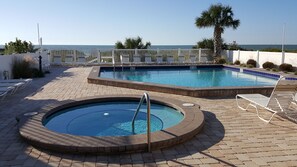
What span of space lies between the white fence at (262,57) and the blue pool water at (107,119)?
1100cm

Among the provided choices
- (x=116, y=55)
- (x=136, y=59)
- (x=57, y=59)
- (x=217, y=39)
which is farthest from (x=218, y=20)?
(x=57, y=59)

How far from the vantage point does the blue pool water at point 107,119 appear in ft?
16.2

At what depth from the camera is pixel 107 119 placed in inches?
222

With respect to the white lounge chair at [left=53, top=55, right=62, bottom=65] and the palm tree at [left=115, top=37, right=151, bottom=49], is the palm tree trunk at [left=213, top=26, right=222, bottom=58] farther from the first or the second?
Answer: the white lounge chair at [left=53, top=55, right=62, bottom=65]

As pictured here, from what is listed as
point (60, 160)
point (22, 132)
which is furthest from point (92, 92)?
point (60, 160)

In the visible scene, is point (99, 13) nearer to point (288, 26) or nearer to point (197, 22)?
point (197, 22)

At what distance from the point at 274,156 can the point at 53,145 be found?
3.09 meters

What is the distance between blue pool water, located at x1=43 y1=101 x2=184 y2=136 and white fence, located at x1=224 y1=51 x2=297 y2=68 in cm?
1100

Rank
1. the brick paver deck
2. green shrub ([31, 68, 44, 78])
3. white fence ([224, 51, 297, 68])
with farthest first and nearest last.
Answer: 1. white fence ([224, 51, 297, 68])
2. green shrub ([31, 68, 44, 78])
3. the brick paver deck

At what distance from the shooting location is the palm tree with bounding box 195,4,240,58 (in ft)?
60.6

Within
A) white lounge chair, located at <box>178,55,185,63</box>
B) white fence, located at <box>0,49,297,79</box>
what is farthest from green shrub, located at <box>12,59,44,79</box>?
white lounge chair, located at <box>178,55,185,63</box>

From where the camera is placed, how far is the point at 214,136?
13.7 feet

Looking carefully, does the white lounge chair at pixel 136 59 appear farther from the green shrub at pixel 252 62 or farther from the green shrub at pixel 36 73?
the green shrub at pixel 36 73

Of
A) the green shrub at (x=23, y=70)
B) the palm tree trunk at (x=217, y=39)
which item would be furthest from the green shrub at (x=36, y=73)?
the palm tree trunk at (x=217, y=39)
